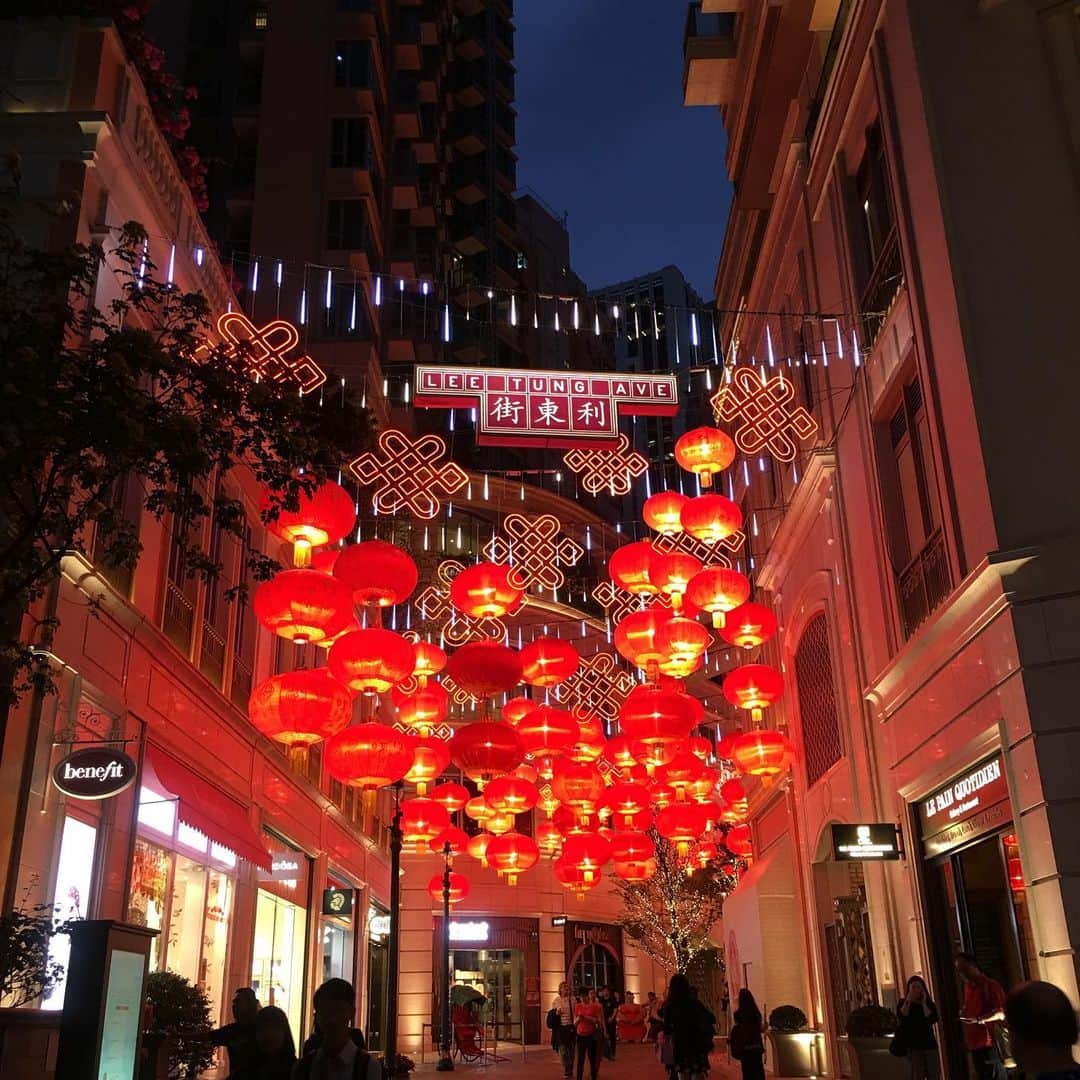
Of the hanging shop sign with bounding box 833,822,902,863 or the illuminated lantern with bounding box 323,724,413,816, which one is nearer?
the hanging shop sign with bounding box 833,822,902,863

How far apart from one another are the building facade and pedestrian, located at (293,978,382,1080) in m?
5.35

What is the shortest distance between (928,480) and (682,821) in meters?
9.30

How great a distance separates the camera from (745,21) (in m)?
17.9

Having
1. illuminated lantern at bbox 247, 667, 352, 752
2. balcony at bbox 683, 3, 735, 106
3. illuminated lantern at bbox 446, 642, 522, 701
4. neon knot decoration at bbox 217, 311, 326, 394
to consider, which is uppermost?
balcony at bbox 683, 3, 735, 106

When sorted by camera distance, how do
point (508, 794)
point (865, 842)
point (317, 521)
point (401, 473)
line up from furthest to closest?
point (508, 794) < point (401, 473) < point (865, 842) < point (317, 521)

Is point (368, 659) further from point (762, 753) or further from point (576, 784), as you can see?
point (576, 784)

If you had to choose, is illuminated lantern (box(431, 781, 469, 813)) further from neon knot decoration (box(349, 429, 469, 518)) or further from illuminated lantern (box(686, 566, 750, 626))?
illuminated lantern (box(686, 566, 750, 626))

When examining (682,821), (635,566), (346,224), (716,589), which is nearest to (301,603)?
(635,566)

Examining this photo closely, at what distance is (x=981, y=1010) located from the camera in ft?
29.8

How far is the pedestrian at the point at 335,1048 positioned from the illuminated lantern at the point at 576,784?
531 inches

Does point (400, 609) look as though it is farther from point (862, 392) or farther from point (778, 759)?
point (862, 392)

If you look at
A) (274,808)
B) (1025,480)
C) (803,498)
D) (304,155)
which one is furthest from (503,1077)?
(304,155)

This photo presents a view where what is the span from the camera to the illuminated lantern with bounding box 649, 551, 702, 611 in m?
13.8

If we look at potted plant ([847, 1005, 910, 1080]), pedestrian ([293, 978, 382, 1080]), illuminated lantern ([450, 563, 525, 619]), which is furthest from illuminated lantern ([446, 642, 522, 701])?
pedestrian ([293, 978, 382, 1080])
